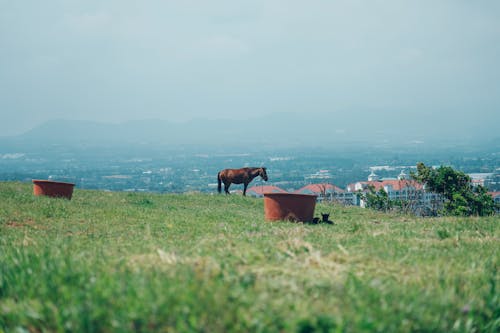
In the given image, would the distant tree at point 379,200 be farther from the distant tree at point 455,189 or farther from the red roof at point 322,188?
the distant tree at point 455,189

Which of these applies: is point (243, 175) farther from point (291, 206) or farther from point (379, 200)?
point (291, 206)

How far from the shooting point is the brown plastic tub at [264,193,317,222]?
40.9 feet

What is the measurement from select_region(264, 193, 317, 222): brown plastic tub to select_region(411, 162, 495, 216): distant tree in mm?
16631

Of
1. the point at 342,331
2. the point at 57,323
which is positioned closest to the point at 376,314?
the point at 342,331

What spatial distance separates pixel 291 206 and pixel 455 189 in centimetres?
1861

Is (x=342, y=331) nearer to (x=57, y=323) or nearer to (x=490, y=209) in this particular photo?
(x=57, y=323)

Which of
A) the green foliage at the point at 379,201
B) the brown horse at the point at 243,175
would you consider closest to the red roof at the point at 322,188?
the green foliage at the point at 379,201

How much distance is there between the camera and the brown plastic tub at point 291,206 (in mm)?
12453

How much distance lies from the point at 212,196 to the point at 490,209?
44.9 feet

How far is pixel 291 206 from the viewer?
1248 cm

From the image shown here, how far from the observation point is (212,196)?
76.8 ft

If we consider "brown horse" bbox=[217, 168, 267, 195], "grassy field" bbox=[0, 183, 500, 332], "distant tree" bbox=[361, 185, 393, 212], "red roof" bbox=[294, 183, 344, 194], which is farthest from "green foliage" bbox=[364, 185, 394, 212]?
"grassy field" bbox=[0, 183, 500, 332]

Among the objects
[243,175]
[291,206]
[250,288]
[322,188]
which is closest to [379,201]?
[322,188]

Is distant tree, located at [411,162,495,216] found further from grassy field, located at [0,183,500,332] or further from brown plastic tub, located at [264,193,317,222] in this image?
grassy field, located at [0,183,500,332]
